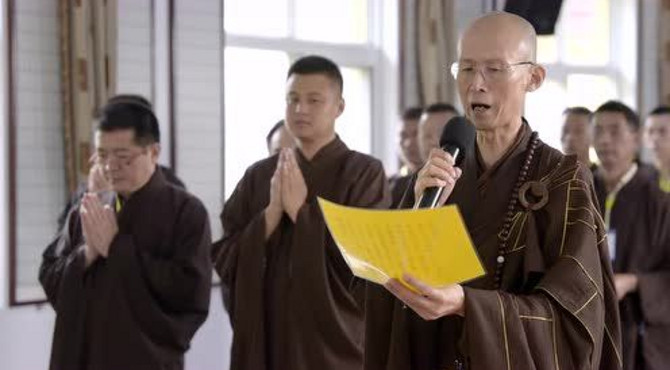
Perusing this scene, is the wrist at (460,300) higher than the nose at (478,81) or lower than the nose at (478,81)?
lower

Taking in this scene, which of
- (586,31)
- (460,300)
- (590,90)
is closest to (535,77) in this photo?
(460,300)

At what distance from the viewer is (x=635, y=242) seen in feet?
11.7

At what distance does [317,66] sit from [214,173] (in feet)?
5.33

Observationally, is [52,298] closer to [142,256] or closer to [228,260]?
[142,256]

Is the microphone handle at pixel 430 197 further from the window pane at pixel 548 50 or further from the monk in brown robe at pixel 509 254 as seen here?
the window pane at pixel 548 50

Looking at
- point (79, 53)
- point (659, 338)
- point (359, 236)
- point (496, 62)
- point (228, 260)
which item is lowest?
point (659, 338)

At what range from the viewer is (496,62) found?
170 cm

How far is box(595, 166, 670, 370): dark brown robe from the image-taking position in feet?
11.3

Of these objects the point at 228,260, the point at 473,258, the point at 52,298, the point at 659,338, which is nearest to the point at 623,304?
the point at 659,338

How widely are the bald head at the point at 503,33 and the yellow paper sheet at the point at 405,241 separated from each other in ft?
1.32

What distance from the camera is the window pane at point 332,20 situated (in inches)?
206

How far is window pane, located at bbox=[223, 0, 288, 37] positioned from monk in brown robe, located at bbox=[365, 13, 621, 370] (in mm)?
3270

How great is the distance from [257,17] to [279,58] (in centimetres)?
23

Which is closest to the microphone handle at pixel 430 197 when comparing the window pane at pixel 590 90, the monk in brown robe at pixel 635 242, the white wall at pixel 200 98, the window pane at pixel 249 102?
the monk in brown robe at pixel 635 242
